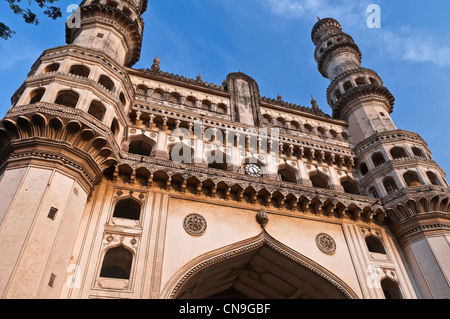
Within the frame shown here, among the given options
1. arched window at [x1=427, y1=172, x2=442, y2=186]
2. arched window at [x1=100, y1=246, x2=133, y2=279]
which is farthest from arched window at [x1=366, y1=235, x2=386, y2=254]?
arched window at [x1=100, y1=246, x2=133, y2=279]

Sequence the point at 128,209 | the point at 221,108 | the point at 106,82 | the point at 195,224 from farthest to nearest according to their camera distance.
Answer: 1. the point at 221,108
2. the point at 106,82
3. the point at 128,209
4. the point at 195,224

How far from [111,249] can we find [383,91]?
18.5 meters

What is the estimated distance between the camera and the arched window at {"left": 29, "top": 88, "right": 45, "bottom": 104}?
14875 millimetres

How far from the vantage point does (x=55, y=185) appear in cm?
1191

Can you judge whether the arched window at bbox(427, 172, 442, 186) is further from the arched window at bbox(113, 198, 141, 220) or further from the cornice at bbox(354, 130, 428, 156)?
the arched window at bbox(113, 198, 141, 220)

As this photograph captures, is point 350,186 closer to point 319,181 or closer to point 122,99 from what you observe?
point 319,181

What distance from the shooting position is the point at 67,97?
15391 mm

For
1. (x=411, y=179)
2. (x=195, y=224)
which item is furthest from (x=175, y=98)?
(x=411, y=179)

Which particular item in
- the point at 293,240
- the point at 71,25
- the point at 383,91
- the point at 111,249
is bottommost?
the point at 111,249

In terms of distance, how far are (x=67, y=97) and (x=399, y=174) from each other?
49.7ft

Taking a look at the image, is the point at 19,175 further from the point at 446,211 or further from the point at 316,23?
the point at 316,23

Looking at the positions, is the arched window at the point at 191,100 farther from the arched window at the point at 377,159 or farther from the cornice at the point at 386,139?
the arched window at the point at 377,159

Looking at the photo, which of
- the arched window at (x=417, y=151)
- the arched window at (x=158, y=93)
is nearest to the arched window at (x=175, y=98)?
the arched window at (x=158, y=93)
